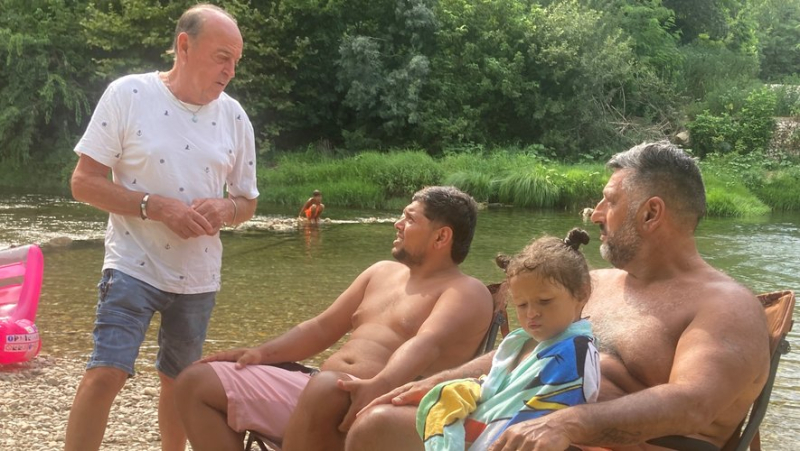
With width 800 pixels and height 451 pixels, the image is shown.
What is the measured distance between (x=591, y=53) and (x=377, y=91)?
6.27 m

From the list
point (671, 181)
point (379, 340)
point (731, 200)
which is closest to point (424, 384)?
point (379, 340)

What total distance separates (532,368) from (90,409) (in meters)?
1.57

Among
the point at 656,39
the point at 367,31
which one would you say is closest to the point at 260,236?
the point at 367,31

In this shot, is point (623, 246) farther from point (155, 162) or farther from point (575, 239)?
point (155, 162)

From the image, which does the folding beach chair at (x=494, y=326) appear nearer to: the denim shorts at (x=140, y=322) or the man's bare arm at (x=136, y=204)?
the denim shorts at (x=140, y=322)

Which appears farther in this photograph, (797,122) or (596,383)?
(797,122)

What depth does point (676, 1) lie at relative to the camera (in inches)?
1411

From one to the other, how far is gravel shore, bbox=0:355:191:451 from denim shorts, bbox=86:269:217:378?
2.72 feet

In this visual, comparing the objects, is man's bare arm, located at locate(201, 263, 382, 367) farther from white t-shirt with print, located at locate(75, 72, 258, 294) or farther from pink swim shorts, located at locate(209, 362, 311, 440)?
white t-shirt with print, located at locate(75, 72, 258, 294)

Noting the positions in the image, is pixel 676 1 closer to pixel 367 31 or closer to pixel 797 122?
pixel 797 122

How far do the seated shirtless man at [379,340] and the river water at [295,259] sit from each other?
2484 millimetres

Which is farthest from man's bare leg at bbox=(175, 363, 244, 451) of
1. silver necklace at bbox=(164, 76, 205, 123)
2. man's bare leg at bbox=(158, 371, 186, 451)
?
silver necklace at bbox=(164, 76, 205, 123)

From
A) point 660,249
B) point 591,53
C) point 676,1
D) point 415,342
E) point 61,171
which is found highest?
point 676,1

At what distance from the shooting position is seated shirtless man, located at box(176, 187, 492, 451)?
3.08 meters
